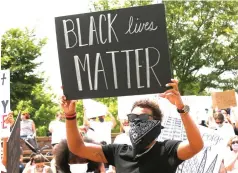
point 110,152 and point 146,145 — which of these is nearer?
point 146,145

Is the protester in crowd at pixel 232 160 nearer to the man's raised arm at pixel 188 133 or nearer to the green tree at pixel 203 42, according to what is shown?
the man's raised arm at pixel 188 133

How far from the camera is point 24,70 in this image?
32156 millimetres

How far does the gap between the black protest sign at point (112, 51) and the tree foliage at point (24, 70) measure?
85.6ft

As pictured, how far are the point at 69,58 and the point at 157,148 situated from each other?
78cm

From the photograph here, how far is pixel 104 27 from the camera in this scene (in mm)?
3732

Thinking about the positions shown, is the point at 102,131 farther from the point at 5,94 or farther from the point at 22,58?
the point at 22,58

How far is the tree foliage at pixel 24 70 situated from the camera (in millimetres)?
30816

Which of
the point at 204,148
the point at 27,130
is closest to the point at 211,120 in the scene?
the point at 27,130

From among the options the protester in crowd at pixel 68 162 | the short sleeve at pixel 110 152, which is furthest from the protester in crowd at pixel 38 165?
the short sleeve at pixel 110 152

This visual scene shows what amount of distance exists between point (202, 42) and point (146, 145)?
2943cm

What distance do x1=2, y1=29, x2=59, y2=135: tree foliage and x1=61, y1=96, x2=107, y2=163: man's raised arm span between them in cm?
2606

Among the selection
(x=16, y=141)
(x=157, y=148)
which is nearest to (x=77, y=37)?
(x=157, y=148)

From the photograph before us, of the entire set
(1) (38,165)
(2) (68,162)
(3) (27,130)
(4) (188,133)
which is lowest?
(3) (27,130)

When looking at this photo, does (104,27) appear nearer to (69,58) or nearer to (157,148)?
(69,58)
